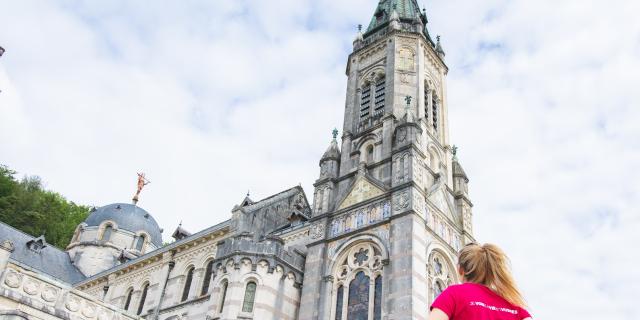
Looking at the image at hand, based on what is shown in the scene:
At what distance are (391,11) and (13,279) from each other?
91.9ft

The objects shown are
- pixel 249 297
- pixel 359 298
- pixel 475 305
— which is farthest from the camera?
pixel 249 297

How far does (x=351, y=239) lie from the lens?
26.9 meters

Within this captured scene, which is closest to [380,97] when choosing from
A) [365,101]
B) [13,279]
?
[365,101]

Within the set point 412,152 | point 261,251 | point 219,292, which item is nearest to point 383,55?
point 412,152

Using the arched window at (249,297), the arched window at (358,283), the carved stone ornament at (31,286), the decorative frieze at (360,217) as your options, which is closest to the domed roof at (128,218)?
the arched window at (249,297)

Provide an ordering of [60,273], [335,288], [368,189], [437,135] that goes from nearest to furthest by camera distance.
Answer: [335,288] → [368,189] → [437,135] → [60,273]

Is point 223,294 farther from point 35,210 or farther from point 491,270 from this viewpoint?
point 35,210

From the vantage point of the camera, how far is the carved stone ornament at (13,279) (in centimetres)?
1844

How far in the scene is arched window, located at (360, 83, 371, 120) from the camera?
33.2m

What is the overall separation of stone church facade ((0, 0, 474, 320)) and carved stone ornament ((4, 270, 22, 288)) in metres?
0.03

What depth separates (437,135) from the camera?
33.0 meters

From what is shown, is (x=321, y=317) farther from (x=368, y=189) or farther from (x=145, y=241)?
(x=145, y=241)

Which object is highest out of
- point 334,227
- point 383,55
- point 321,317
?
point 383,55

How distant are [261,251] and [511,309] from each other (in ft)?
77.8
